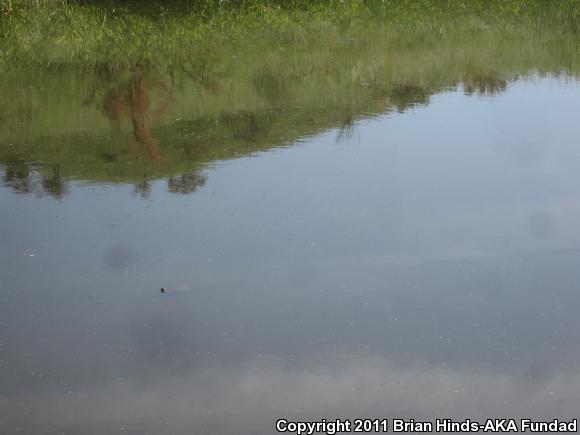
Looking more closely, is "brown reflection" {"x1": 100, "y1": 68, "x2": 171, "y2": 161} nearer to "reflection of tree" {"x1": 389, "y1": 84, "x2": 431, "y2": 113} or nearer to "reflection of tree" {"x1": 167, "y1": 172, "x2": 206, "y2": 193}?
"reflection of tree" {"x1": 167, "y1": 172, "x2": 206, "y2": 193}

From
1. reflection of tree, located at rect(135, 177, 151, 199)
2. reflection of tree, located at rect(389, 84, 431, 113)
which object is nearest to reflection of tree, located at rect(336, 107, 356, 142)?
reflection of tree, located at rect(389, 84, 431, 113)

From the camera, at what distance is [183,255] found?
522cm

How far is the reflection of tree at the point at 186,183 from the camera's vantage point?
20.7 feet

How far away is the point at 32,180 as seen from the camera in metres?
6.55

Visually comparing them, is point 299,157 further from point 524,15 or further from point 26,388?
point 524,15

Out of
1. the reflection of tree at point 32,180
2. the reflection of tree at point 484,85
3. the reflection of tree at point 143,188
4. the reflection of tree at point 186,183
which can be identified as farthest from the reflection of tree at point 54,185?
the reflection of tree at point 484,85

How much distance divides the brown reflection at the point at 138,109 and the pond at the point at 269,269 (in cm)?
3

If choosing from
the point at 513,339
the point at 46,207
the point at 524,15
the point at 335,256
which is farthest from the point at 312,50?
the point at 513,339

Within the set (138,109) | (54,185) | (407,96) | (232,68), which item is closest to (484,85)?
(407,96)

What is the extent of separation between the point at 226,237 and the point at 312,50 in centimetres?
563

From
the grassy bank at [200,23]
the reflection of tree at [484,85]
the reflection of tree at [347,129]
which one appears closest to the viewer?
the reflection of tree at [347,129]

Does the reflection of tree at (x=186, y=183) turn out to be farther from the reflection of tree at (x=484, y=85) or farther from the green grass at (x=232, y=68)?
the reflection of tree at (x=484, y=85)

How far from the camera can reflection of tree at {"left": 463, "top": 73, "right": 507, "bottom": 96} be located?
885 centimetres

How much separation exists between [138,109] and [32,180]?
1.90 meters
